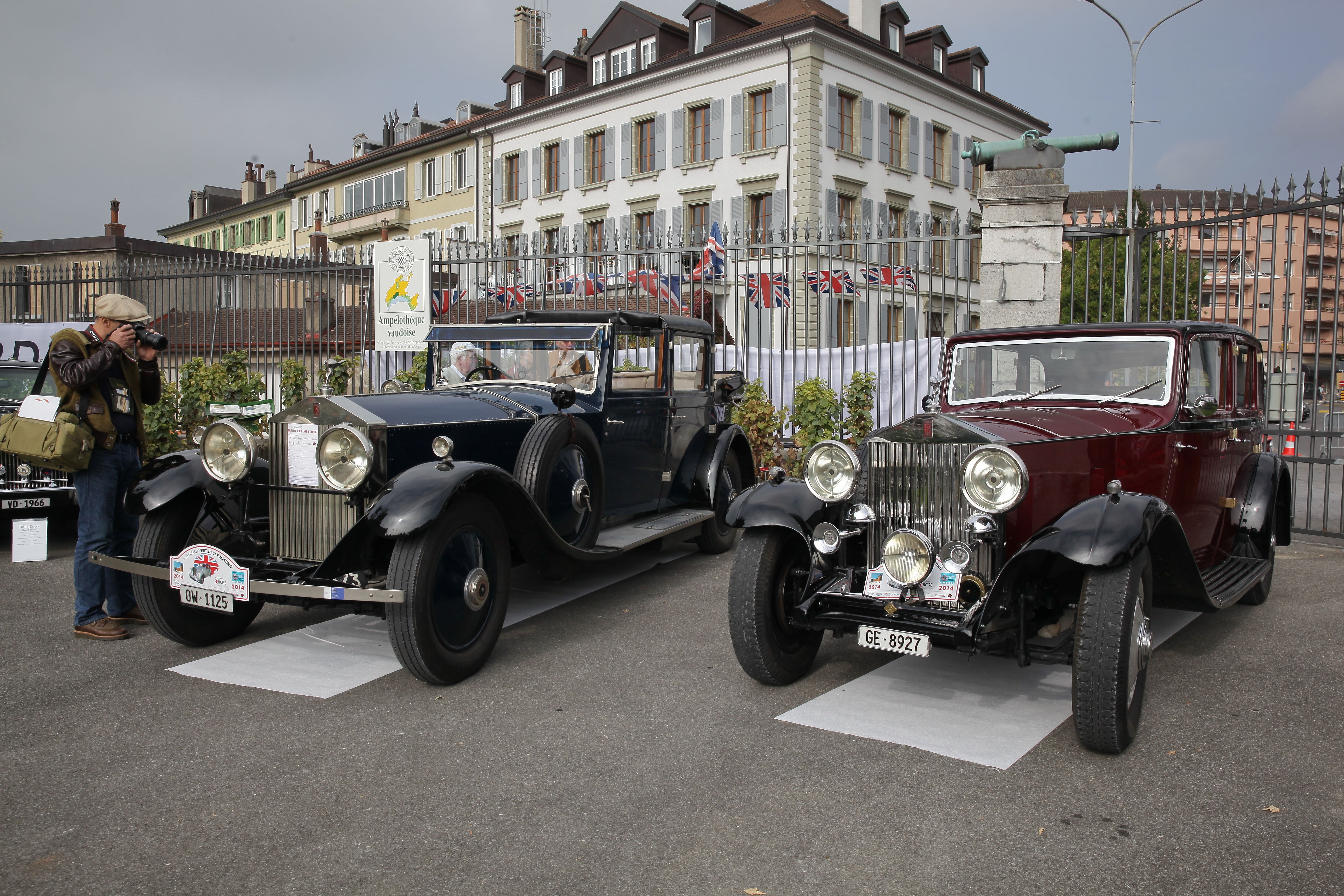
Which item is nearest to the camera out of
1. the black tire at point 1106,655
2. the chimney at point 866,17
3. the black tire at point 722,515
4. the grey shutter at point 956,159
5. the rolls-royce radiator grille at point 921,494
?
the black tire at point 1106,655

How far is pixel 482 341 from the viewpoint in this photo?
20.4ft

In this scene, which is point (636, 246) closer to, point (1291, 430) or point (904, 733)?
point (1291, 430)

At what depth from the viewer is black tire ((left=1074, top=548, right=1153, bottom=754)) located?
10.7 feet

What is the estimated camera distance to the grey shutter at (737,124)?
85.8 ft

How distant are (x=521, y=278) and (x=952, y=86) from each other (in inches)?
856

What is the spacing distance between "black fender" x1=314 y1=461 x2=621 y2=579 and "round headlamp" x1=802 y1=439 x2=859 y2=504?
1.45 m

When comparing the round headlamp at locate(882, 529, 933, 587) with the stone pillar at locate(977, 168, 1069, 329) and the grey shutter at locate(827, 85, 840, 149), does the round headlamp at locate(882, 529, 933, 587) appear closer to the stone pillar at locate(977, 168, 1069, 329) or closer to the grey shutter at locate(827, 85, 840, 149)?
the stone pillar at locate(977, 168, 1069, 329)

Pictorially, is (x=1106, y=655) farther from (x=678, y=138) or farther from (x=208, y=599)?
(x=678, y=138)

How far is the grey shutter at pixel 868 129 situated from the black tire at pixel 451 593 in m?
24.3

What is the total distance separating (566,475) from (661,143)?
24724 mm

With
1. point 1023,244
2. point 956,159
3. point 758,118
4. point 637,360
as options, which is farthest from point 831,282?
point 956,159

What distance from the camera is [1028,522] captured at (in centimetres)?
390

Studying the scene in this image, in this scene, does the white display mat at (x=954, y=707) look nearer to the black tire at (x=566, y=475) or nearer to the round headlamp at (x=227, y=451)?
the black tire at (x=566, y=475)

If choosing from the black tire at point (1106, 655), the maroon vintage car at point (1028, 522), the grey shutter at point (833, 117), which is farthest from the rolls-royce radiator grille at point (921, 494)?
the grey shutter at point (833, 117)
